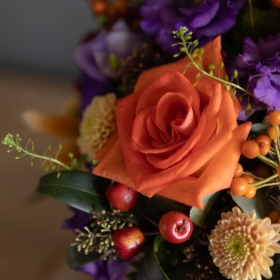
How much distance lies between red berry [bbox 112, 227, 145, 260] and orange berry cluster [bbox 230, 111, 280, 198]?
136 mm

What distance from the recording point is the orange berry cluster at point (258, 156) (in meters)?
0.41

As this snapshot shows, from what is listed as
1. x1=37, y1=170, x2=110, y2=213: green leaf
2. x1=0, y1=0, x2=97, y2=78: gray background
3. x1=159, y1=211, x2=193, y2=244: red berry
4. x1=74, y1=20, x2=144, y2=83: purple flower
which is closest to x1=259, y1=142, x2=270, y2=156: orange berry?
x1=159, y1=211, x2=193, y2=244: red berry

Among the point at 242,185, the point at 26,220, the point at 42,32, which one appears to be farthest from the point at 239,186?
the point at 42,32

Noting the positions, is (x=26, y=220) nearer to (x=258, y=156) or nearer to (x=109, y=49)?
(x=109, y=49)

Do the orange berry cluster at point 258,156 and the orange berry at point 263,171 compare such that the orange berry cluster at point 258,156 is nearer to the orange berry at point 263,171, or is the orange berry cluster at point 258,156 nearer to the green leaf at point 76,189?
the orange berry at point 263,171

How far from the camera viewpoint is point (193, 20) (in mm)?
517

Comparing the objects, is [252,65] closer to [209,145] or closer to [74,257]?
[209,145]

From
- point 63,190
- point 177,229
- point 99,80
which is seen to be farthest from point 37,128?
point 177,229

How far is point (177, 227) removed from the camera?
438mm

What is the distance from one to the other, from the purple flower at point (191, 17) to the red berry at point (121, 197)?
0.20 meters

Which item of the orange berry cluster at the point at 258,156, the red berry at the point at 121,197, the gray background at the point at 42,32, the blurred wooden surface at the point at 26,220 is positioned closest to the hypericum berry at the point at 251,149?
the orange berry cluster at the point at 258,156

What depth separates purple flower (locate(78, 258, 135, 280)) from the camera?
0.57m

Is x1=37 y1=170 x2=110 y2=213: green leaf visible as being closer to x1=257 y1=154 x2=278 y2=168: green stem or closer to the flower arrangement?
the flower arrangement

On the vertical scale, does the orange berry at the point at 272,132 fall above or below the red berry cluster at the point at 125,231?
above
